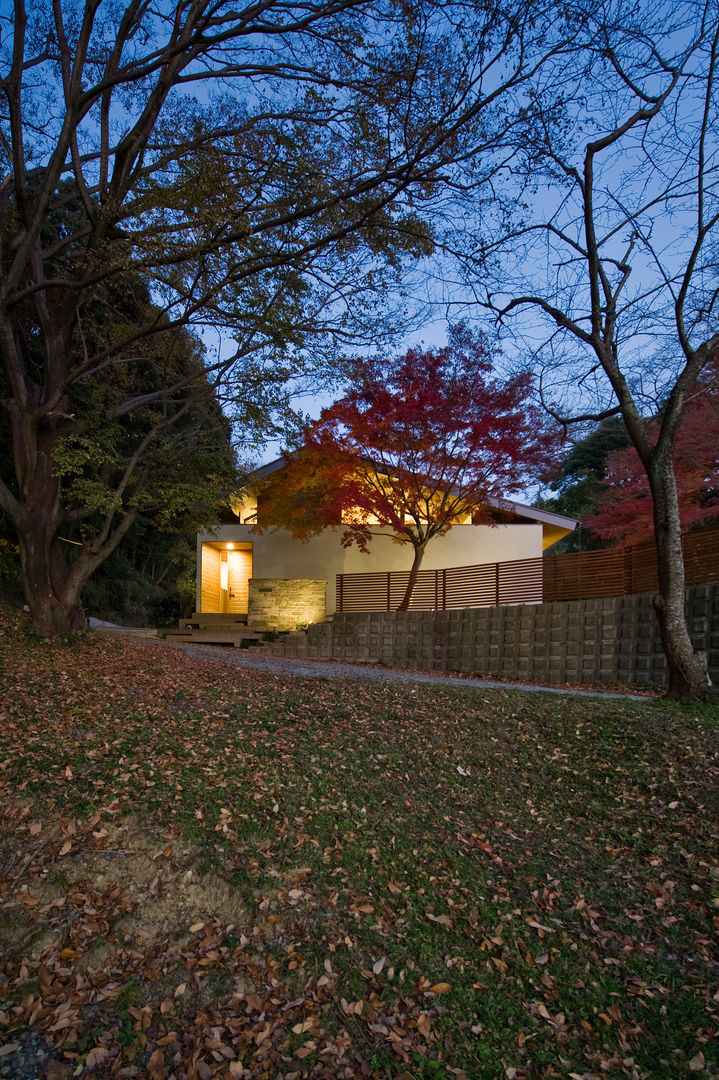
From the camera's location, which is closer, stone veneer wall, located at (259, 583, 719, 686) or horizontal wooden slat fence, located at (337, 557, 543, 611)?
stone veneer wall, located at (259, 583, 719, 686)

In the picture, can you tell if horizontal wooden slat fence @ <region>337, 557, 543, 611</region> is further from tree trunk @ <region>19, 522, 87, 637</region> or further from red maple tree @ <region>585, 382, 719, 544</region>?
tree trunk @ <region>19, 522, 87, 637</region>

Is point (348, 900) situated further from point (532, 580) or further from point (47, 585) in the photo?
point (532, 580)

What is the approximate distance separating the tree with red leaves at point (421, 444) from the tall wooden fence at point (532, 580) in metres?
1.17

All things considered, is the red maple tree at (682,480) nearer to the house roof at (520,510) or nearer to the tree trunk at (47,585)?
the house roof at (520,510)

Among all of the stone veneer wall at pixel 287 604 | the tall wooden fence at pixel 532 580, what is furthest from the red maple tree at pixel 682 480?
the stone veneer wall at pixel 287 604

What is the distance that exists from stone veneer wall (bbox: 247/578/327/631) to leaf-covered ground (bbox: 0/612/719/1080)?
11647mm

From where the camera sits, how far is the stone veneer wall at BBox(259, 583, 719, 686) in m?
10.6

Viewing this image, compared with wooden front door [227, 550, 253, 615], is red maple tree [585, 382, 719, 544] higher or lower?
higher

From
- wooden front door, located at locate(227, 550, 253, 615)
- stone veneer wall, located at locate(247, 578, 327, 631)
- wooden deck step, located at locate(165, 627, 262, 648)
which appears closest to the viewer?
wooden deck step, located at locate(165, 627, 262, 648)

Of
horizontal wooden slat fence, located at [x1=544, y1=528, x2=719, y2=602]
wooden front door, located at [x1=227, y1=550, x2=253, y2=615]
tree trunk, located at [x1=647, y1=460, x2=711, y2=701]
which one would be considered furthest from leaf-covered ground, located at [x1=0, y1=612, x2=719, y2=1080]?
wooden front door, located at [x1=227, y1=550, x2=253, y2=615]

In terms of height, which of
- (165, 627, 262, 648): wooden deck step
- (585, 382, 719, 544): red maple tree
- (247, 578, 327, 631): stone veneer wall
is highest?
(585, 382, 719, 544): red maple tree

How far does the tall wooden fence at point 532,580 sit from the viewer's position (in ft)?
34.6

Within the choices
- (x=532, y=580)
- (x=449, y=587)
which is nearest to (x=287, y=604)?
(x=449, y=587)

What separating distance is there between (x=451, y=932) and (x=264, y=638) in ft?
44.7
